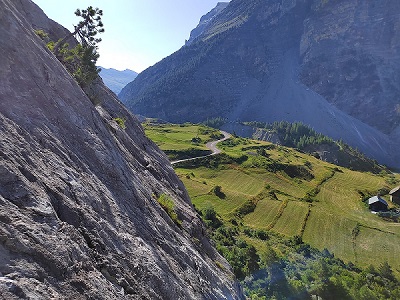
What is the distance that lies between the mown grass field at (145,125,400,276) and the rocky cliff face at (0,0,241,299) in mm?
60692

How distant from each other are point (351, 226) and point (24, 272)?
340 ft

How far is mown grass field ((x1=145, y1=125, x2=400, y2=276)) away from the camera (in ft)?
289

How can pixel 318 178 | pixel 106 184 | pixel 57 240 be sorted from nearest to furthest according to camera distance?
pixel 57 240 < pixel 106 184 < pixel 318 178

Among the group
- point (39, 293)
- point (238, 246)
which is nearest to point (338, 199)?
point (238, 246)

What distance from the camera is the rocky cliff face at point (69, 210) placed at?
9.58 meters

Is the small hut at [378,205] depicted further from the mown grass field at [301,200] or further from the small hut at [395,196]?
the small hut at [395,196]

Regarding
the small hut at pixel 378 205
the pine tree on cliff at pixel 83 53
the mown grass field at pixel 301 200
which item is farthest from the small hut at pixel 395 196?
the pine tree on cliff at pixel 83 53

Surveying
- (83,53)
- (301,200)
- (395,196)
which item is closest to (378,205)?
(395,196)

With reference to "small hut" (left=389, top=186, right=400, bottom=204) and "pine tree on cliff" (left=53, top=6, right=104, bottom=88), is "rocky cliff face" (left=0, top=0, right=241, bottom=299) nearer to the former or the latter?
"pine tree on cliff" (left=53, top=6, right=104, bottom=88)

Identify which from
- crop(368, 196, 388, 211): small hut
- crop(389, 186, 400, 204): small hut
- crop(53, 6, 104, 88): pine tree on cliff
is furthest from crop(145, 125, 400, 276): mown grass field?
crop(53, 6, 104, 88): pine tree on cliff

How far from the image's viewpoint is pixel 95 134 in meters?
19.8

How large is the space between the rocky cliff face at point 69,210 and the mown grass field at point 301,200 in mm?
60692

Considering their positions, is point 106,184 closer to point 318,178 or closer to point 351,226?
point 351,226

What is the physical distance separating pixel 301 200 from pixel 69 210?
384 ft
